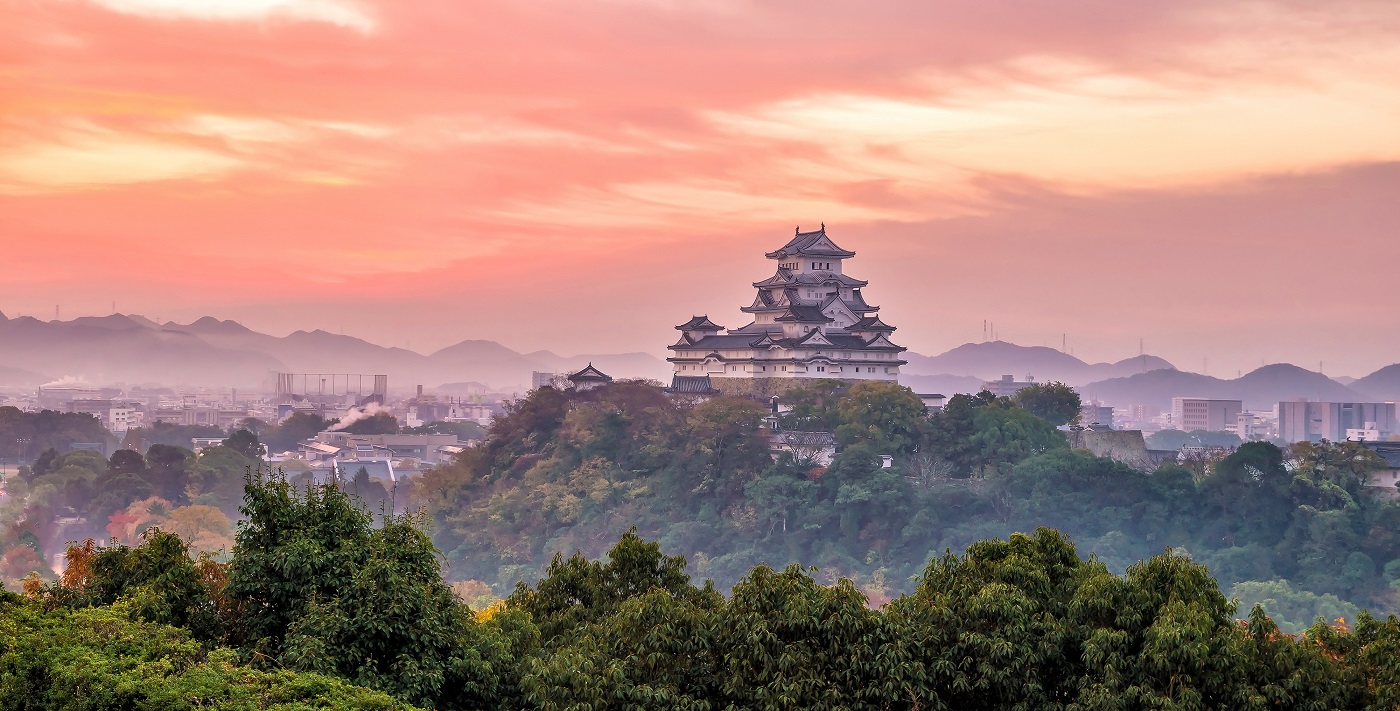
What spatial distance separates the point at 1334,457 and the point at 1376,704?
4588cm

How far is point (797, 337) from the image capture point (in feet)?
193

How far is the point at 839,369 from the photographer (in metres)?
59.2

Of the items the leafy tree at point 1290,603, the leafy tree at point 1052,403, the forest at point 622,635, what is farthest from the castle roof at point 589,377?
the forest at point 622,635

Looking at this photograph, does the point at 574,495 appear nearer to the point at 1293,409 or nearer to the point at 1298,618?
the point at 1298,618

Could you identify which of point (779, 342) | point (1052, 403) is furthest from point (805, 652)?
point (1052, 403)

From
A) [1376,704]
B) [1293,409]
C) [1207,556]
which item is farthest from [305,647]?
[1293,409]

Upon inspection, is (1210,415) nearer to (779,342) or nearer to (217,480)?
(779,342)

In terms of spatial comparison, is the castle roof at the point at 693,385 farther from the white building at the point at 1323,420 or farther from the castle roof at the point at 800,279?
the white building at the point at 1323,420

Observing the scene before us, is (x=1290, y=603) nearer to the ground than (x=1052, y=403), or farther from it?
nearer to the ground

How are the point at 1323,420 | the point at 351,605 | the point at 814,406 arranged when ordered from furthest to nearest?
1. the point at 1323,420
2. the point at 814,406
3. the point at 351,605

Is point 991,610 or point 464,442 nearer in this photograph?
point 991,610

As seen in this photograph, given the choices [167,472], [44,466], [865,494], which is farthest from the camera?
[44,466]

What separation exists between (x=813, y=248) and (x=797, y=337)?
4.89 meters

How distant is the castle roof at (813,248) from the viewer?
6200 cm
